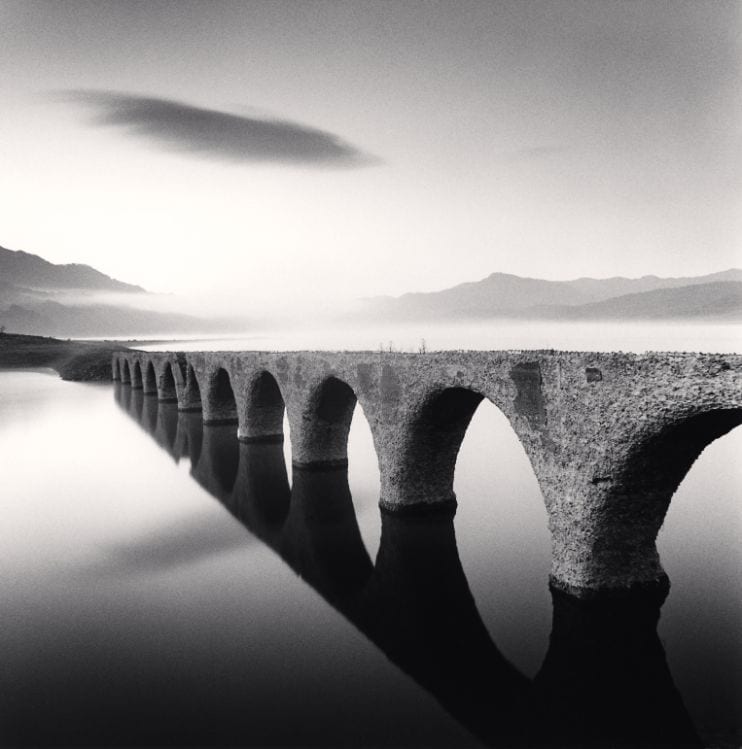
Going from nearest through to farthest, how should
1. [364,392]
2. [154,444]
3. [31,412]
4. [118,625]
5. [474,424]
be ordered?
[118,625] < [364,392] < [154,444] < [474,424] < [31,412]

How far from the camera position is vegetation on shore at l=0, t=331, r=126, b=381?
83500 millimetres

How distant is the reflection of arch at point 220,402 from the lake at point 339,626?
12626mm

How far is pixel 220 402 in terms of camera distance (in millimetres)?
36531

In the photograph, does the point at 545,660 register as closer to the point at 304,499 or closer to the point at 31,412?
the point at 304,499

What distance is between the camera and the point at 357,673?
1105 cm

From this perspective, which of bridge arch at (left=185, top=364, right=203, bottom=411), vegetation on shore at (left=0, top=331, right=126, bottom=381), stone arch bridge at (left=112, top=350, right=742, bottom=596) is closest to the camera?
stone arch bridge at (left=112, top=350, right=742, bottom=596)

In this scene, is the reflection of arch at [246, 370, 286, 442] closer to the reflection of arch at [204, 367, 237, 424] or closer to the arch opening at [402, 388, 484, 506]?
the reflection of arch at [204, 367, 237, 424]

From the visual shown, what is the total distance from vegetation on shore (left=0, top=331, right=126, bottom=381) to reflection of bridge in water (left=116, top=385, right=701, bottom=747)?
71886mm

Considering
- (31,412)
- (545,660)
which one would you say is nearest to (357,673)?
(545,660)

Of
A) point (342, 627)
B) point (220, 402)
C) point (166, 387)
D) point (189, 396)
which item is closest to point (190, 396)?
point (189, 396)

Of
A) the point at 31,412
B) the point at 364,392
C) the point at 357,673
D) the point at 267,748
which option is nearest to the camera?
the point at 267,748

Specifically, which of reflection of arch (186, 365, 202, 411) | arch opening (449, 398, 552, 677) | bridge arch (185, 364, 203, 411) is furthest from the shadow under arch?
reflection of arch (186, 365, 202, 411)

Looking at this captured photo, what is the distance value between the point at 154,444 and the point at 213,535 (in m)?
16.9

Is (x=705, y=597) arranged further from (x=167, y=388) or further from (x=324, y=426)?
(x=167, y=388)
